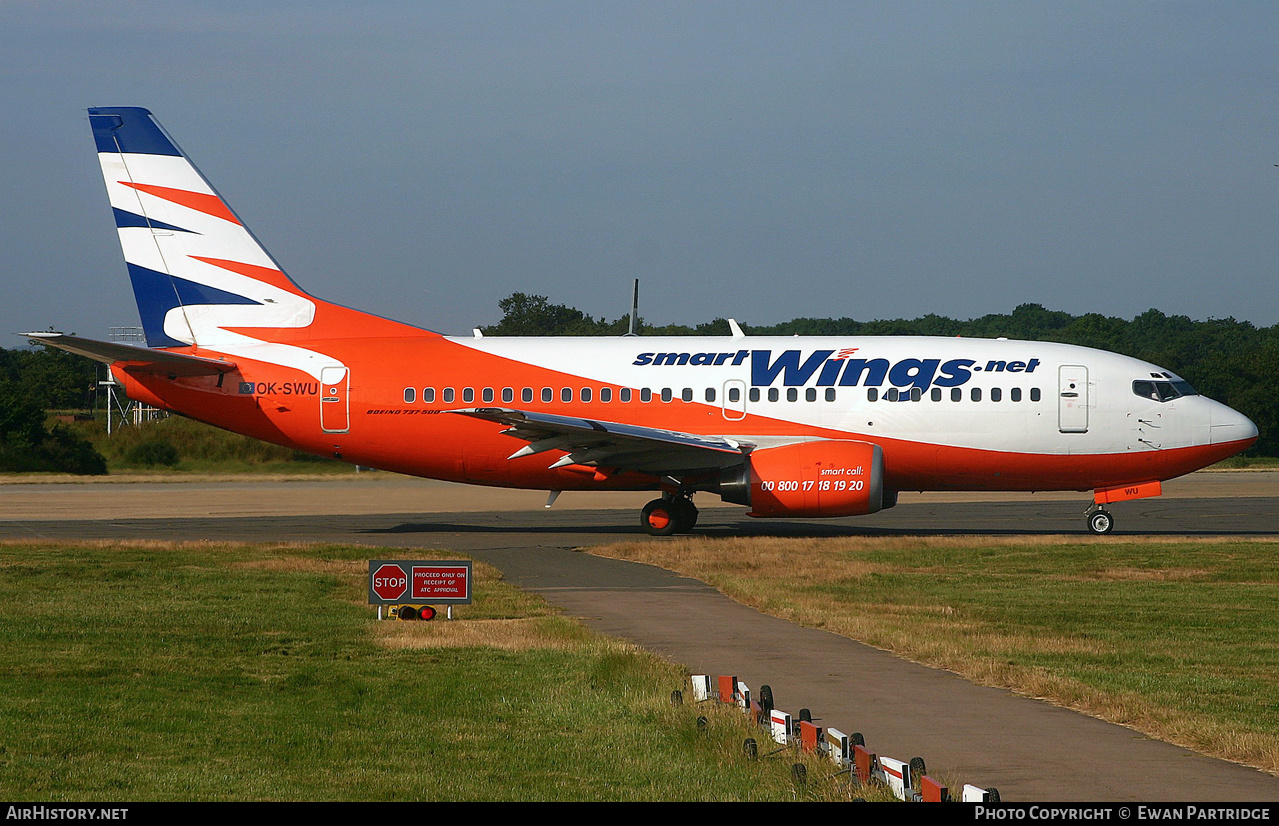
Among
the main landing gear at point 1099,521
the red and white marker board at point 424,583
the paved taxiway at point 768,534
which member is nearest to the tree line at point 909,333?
the paved taxiway at point 768,534

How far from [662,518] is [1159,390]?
11.5 metres

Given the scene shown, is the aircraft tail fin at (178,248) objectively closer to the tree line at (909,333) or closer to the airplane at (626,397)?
the airplane at (626,397)

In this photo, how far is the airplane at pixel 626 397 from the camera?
2667 cm

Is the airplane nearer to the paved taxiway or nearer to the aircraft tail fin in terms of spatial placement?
the aircraft tail fin

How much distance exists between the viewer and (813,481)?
25719 mm

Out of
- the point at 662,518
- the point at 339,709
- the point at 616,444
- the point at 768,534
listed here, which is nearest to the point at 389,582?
the point at 339,709

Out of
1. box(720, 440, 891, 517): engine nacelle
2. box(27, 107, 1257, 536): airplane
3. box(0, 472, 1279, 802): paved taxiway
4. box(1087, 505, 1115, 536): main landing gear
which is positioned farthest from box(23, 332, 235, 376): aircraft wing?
box(1087, 505, 1115, 536): main landing gear

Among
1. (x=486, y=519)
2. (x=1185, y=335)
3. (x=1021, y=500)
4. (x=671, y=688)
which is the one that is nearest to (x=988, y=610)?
(x=671, y=688)

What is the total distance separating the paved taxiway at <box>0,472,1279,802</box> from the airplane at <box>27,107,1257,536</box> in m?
2.24

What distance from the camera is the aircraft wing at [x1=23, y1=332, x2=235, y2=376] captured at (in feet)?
85.3

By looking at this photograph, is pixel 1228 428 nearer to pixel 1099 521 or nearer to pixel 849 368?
pixel 1099 521

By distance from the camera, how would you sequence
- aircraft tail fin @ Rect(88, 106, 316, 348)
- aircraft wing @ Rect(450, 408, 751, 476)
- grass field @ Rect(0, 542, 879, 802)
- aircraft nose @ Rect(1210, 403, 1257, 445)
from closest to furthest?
grass field @ Rect(0, 542, 879, 802), aircraft wing @ Rect(450, 408, 751, 476), aircraft nose @ Rect(1210, 403, 1257, 445), aircraft tail fin @ Rect(88, 106, 316, 348)

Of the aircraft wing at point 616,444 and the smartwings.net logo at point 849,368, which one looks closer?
the aircraft wing at point 616,444
